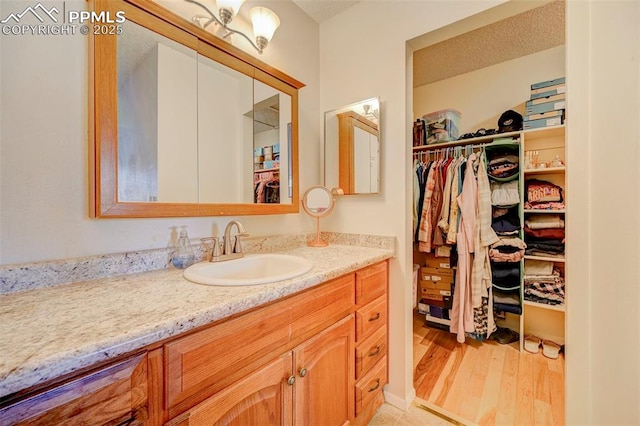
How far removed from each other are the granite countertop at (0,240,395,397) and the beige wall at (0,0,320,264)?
0.14 metres

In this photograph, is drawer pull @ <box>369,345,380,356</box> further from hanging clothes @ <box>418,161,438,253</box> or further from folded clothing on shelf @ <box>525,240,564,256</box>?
folded clothing on shelf @ <box>525,240,564,256</box>

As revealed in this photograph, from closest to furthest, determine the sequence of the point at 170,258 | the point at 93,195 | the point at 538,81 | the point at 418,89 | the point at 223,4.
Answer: the point at 93,195 → the point at 170,258 → the point at 223,4 → the point at 538,81 → the point at 418,89

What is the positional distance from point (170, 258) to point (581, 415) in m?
1.14

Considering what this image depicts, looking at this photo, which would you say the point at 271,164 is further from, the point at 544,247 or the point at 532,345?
the point at 532,345

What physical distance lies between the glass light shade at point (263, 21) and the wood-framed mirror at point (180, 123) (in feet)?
0.45

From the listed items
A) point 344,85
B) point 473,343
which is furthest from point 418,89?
point 473,343

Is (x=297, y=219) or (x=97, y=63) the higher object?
(x=97, y=63)

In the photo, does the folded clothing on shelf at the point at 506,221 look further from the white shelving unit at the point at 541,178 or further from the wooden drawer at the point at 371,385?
the wooden drawer at the point at 371,385

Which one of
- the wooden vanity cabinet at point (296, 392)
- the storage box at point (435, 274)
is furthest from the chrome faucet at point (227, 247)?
the storage box at point (435, 274)

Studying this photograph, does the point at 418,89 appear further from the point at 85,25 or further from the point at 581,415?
the point at 581,415

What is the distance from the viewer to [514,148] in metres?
1.99

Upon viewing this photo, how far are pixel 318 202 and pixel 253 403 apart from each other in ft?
3.47
